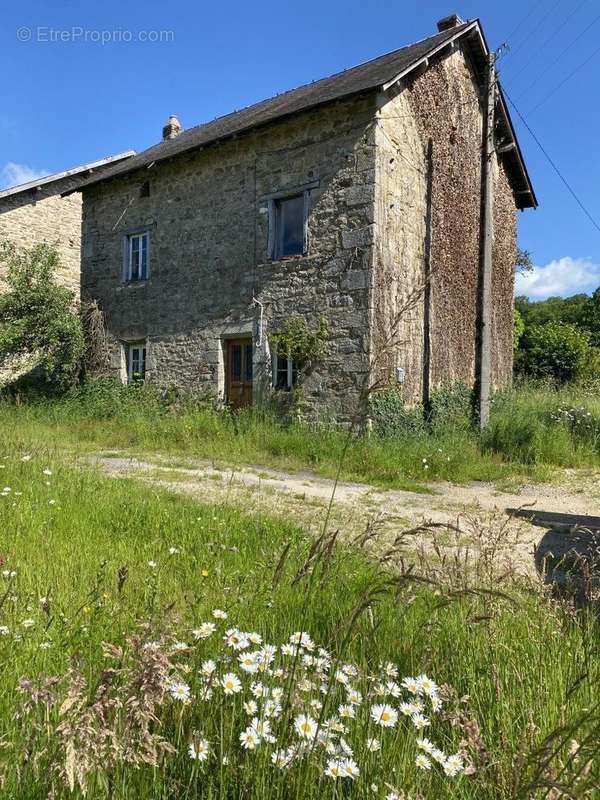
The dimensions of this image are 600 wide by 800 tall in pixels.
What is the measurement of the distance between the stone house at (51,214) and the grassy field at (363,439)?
9333 mm

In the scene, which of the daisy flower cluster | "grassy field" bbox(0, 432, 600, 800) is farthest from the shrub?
the daisy flower cluster

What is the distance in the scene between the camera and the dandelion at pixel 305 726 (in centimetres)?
117

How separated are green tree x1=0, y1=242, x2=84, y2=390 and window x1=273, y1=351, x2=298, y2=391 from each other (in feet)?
19.8

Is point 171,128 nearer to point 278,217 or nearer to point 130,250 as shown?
point 130,250

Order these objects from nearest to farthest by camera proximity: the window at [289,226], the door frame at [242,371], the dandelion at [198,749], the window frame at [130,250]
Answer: the dandelion at [198,749] < the window at [289,226] < the door frame at [242,371] < the window frame at [130,250]

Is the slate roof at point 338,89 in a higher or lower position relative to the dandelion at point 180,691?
higher

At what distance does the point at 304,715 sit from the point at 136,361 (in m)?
13.3

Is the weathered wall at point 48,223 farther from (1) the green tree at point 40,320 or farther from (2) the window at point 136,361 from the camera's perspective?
(2) the window at point 136,361

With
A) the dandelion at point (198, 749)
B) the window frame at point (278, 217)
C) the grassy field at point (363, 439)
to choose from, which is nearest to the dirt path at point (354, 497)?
the grassy field at point (363, 439)

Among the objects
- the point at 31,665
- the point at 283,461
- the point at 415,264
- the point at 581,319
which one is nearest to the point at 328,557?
the point at 31,665

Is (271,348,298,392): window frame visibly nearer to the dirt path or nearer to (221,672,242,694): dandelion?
the dirt path

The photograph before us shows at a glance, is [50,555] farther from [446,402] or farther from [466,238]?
[466,238]

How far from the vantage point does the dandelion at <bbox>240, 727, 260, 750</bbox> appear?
3.80 feet

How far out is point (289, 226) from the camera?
1105 centimetres
